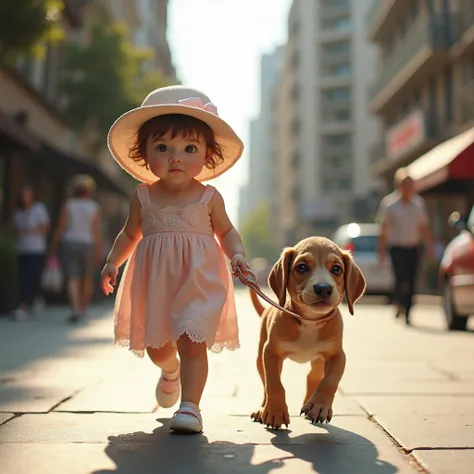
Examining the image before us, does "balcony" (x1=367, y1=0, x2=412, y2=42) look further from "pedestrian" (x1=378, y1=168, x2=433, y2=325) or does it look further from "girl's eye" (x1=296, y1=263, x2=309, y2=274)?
"girl's eye" (x1=296, y1=263, x2=309, y2=274)

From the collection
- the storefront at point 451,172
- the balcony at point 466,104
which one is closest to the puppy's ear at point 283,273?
the storefront at point 451,172

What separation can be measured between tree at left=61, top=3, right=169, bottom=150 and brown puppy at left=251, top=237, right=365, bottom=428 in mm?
18994

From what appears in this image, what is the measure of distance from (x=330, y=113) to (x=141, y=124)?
66.3 metres

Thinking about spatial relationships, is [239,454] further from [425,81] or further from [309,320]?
[425,81]

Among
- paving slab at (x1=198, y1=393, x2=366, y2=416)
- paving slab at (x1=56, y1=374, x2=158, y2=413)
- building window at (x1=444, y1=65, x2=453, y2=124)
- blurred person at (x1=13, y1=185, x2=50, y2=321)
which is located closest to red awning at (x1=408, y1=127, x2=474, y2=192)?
blurred person at (x1=13, y1=185, x2=50, y2=321)

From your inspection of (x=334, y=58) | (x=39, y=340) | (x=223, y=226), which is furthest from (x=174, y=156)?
(x=334, y=58)

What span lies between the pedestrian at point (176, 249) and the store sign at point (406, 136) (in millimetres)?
23962

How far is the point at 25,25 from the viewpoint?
386 inches

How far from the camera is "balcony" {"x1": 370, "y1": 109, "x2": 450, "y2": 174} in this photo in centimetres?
2638

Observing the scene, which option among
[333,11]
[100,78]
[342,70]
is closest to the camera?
[100,78]

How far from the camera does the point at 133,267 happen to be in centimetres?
348

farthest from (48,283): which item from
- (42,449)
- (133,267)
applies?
(42,449)

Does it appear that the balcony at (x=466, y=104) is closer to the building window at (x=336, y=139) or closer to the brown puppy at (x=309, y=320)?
the brown puppy at (x=309, y=320)

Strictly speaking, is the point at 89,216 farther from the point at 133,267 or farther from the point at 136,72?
the point at 136,72
